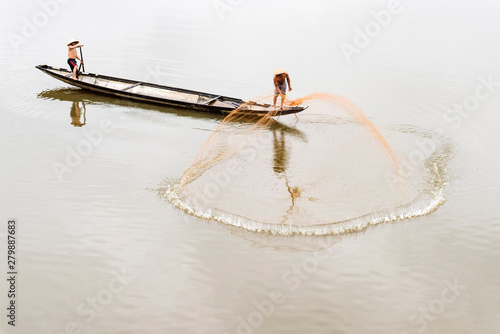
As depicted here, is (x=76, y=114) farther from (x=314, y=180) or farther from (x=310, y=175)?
(x=314, y=180)

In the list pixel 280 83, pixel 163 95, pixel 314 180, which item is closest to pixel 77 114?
pixel 163 95

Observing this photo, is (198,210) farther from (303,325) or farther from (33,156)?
(33,156)

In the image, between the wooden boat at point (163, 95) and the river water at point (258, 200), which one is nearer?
the river water at point (258, 200)

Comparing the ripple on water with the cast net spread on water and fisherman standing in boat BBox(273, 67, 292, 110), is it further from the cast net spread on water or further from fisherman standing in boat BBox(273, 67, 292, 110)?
fisherman standing in boat BBox(273, 67, 292, 110)

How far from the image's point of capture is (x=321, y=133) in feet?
33.8

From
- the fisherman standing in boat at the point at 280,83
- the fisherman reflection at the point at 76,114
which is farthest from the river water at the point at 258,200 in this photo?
the fisherman standing in boat at the point at 280,83

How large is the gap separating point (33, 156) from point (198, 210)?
4252mm

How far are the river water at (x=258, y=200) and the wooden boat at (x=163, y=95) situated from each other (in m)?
0.28

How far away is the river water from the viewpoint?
5914 millimetres

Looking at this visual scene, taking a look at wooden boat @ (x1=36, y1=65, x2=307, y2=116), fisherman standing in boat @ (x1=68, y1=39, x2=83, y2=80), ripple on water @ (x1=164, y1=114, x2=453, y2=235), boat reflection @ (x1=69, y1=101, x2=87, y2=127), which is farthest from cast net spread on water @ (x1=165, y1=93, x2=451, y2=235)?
fisherman standing in boat @ (x1=68, y1=39, x2=83, y2=80)

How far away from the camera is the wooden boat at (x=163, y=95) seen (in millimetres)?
11023

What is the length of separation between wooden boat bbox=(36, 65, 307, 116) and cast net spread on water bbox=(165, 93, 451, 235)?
0.29 metres

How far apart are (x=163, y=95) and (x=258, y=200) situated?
5554 millimetres

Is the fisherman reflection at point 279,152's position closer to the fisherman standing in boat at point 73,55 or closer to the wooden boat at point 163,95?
the wooden boat at point 163,95
